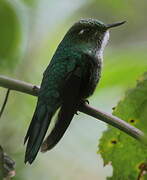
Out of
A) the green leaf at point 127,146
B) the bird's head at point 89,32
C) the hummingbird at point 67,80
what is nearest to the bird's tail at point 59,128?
Result: the hummingbird at point 67,80

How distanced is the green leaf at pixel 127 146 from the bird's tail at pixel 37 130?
306mm

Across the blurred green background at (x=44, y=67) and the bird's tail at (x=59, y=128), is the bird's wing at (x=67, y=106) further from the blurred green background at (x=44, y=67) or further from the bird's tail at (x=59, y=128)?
the blurred green background at (x=44, y=67)

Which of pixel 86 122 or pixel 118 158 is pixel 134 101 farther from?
pixel 86 122

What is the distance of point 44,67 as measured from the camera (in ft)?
10.4

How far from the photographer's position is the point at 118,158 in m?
2.26

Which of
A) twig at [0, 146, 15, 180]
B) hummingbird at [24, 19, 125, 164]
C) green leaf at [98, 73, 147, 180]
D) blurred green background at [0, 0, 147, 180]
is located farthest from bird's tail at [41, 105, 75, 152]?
twig at [0, 146, 15, 180]

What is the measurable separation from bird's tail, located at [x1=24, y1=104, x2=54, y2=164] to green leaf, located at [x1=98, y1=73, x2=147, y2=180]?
0.31 metres

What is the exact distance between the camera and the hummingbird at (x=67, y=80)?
253 cm

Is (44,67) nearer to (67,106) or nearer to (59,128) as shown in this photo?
(67,106)

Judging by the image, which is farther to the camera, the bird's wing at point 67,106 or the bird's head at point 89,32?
the bird's head at point 89,32

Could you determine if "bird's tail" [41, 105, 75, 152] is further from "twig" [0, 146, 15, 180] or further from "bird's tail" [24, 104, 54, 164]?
"twig" [0, 146, 15, 180]

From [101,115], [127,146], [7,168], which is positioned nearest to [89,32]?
[127,146]

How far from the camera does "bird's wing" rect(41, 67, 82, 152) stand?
8.34ft

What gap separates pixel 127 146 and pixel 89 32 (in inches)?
51.5
